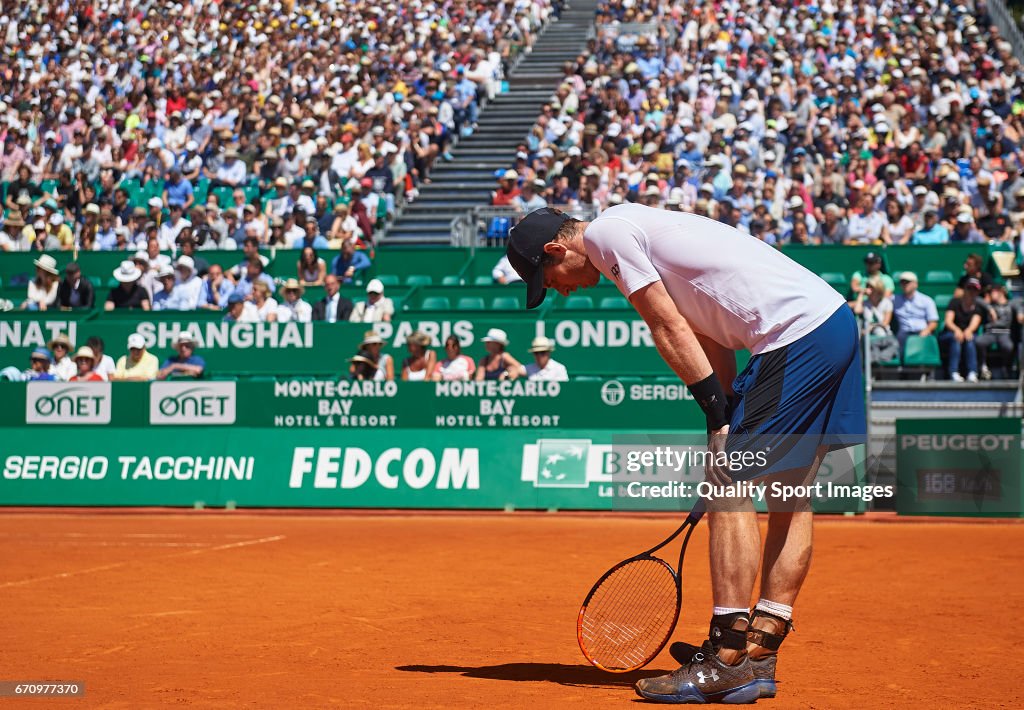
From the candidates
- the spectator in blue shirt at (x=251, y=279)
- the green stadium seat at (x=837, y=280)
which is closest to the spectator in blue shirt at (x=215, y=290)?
A: the spectator in blue shirt at (x=251, y=279)

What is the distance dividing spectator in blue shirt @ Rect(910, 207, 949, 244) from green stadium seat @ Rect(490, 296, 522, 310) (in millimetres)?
5337

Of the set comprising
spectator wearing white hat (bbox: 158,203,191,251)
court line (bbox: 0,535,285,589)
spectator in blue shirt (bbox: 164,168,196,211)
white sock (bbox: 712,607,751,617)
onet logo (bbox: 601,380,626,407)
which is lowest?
court line (bbox: 0,535,285,589)

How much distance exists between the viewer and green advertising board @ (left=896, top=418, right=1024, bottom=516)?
13.0 m

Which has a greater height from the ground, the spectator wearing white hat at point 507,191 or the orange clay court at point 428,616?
the spectator wearing white hat at point 507,191

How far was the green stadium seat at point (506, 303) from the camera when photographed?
17625mm

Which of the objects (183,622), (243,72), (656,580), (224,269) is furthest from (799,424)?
(243,72)

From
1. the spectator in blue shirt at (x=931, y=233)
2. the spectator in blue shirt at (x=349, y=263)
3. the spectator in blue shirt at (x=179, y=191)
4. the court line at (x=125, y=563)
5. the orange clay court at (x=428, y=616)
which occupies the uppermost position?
the spectator in blue shirt at (x=179, y=191)

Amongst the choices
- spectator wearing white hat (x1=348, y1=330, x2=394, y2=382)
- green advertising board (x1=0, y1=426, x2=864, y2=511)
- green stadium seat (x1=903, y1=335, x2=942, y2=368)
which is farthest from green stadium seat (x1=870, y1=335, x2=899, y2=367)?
spectator wearing white hat (x1=348, y1=330, x2=394, y2=382)

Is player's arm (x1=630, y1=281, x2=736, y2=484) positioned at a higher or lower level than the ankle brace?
higher

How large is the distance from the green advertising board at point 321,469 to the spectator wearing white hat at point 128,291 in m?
3.31

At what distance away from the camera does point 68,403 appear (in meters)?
16.1

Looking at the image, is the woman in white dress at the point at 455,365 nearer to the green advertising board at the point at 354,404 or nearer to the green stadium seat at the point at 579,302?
the green advertising board at the point at 354,404

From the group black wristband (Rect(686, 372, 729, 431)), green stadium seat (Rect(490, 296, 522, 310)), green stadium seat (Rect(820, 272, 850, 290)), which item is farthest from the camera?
green stadium seat (Rect(490, 296, 522, 310))

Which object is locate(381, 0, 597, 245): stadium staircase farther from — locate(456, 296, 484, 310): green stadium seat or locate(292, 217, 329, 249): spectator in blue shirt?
locate(456, 296, 484, 310): green stadium seat
